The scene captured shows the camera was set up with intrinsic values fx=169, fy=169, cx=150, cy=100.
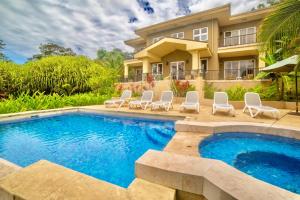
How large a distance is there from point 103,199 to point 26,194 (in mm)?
1128

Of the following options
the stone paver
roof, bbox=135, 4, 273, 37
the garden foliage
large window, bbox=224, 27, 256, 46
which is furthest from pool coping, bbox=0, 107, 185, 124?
large window, bbox=224, 27, 256, 46

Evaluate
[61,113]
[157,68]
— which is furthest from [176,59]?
[61,113]

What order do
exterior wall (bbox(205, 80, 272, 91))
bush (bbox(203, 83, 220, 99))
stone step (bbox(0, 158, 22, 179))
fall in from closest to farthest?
stone step (bbox(0, 158, 22, 179))
exterior wall (bbox(205, 80, 272, 91))
bush (bbox(203, 83, 220, 99))

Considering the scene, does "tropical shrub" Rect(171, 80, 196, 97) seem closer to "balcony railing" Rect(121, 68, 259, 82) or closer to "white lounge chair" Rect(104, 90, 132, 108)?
"balcony railing" Rect(121, 68, 259, 82)

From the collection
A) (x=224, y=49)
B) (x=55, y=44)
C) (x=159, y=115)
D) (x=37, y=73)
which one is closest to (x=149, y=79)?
(x=159, y=115)

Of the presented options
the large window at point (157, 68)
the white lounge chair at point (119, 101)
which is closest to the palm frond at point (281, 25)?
the white lounge chair at point (119, 101)

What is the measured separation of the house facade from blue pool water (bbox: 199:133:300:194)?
11.0 meters

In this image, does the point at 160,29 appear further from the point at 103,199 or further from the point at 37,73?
the point at 103,199

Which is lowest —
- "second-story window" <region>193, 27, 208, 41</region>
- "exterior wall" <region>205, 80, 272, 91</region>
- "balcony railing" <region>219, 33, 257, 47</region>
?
"exterior wall" <region>205, 80, 272, 91</region>

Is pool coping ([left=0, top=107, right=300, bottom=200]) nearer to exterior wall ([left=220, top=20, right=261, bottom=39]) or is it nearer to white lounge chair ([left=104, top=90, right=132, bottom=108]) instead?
white lounge chair ([left=104, top=90, right=132, bottom=108])

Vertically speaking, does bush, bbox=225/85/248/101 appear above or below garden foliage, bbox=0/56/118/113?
below

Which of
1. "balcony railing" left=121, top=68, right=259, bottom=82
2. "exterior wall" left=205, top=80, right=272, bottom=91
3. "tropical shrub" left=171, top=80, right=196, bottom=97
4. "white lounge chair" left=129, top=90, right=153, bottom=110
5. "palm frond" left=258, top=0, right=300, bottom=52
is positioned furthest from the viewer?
"balcony railing" left=121, top=68, right=259, bottom=82

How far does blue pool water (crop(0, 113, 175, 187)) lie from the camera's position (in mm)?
4469

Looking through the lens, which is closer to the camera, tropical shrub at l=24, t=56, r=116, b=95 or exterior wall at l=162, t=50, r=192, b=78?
tropical shrub at l=24, t=56, r=116, b=95
